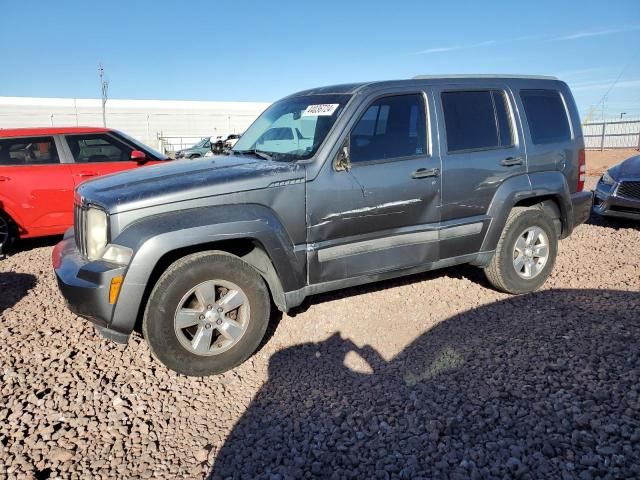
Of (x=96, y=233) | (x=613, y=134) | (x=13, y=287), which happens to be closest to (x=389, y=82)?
(x=96, y=233)

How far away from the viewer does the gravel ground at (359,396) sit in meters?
2.39

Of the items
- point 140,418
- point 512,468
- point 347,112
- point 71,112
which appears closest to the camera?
point 512,468

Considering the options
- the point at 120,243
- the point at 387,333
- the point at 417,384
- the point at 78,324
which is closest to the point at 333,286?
the point at 387,333

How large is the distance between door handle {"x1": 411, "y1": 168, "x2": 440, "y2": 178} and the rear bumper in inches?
73.0

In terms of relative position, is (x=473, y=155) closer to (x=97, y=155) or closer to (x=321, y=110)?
(x=321, y=110)

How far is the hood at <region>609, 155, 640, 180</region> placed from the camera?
7.03 metres

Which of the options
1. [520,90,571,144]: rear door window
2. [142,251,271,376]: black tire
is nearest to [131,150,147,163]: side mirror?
[142,251,271,376]: black tire

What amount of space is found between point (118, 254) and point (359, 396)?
1807mm

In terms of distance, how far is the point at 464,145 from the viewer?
13.5ft

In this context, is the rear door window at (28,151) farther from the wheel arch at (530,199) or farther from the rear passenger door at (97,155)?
the wheel arch at (530,199)

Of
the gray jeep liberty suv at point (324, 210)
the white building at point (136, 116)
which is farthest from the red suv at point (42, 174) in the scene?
the white building at point (136, 116)

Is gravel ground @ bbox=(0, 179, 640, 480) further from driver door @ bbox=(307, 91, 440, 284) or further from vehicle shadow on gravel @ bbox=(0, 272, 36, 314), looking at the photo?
driver door @ bbox=(307, 91, 440, 284)

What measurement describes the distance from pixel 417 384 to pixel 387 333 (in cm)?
80

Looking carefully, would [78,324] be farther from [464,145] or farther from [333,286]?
[464,145]
